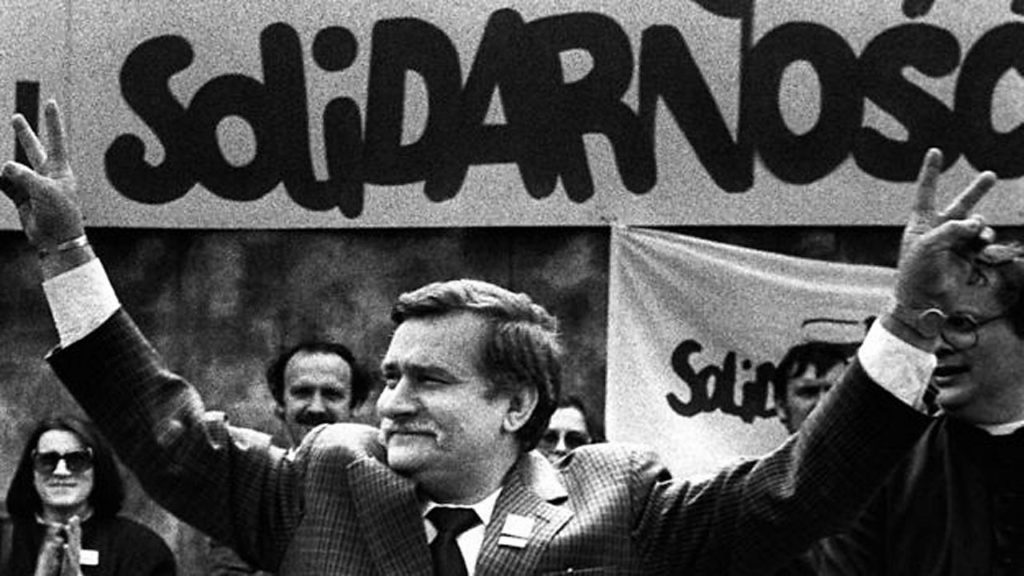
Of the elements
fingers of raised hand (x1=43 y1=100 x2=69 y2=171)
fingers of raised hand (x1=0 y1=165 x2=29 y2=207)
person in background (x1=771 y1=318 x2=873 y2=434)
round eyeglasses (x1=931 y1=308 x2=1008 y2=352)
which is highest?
fingers of raised hand (x1=43 y1=100 x2=69 y2=171)

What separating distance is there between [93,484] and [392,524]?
3.31 meters

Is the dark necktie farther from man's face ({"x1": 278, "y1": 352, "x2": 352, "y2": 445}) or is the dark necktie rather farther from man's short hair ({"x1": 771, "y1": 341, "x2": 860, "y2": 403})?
man's face ({"x1": 278, "y1": 352, "x2": 352, "y2": 445})

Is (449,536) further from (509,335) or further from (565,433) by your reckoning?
(565,433)

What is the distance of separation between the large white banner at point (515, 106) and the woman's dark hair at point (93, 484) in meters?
2.24

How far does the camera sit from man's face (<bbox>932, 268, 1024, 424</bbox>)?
4.41 meters

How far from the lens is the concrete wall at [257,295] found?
30.3 ft

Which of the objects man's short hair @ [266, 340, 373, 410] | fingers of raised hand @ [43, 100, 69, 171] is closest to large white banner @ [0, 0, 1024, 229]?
man's short hair @ [266, 340, 373, 410]

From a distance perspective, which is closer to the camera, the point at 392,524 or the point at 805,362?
the point at 392,524

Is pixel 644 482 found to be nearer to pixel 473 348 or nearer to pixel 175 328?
pixel 473 348

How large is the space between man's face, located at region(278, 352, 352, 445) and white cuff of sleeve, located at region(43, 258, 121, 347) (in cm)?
339

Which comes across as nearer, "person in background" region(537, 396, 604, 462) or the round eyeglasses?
the round eyeglasses

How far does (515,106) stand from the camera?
895cm

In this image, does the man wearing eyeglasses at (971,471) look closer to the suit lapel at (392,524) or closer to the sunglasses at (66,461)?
the suit lapel at (392,524)

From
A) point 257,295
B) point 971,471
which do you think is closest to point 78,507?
point 257,295
